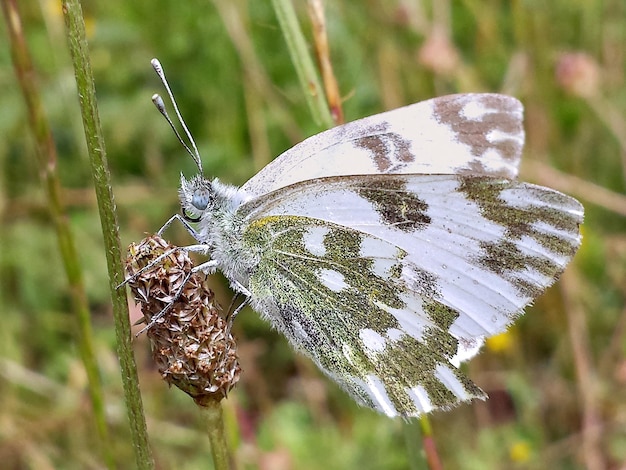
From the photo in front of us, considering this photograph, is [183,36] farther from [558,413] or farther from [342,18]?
[558,413]

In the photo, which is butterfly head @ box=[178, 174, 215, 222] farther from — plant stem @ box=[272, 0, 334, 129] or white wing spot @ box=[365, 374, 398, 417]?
white wing spot @ box=[365, 374, 398, 417]

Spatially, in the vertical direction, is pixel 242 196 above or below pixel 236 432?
above

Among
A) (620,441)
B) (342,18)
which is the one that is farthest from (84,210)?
(620,441)

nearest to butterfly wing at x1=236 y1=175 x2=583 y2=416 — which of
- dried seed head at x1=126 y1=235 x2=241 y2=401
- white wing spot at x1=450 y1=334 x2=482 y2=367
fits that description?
white wing spot at x1=450 y1=334 x2=482 y2=367

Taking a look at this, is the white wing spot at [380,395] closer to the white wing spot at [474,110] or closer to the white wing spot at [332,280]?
the white wing spot at [332,280]

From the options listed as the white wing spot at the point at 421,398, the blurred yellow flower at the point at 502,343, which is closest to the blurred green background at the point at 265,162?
the blurred yellow flower at the point at 502,343

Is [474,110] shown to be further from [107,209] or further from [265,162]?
[265,162]
